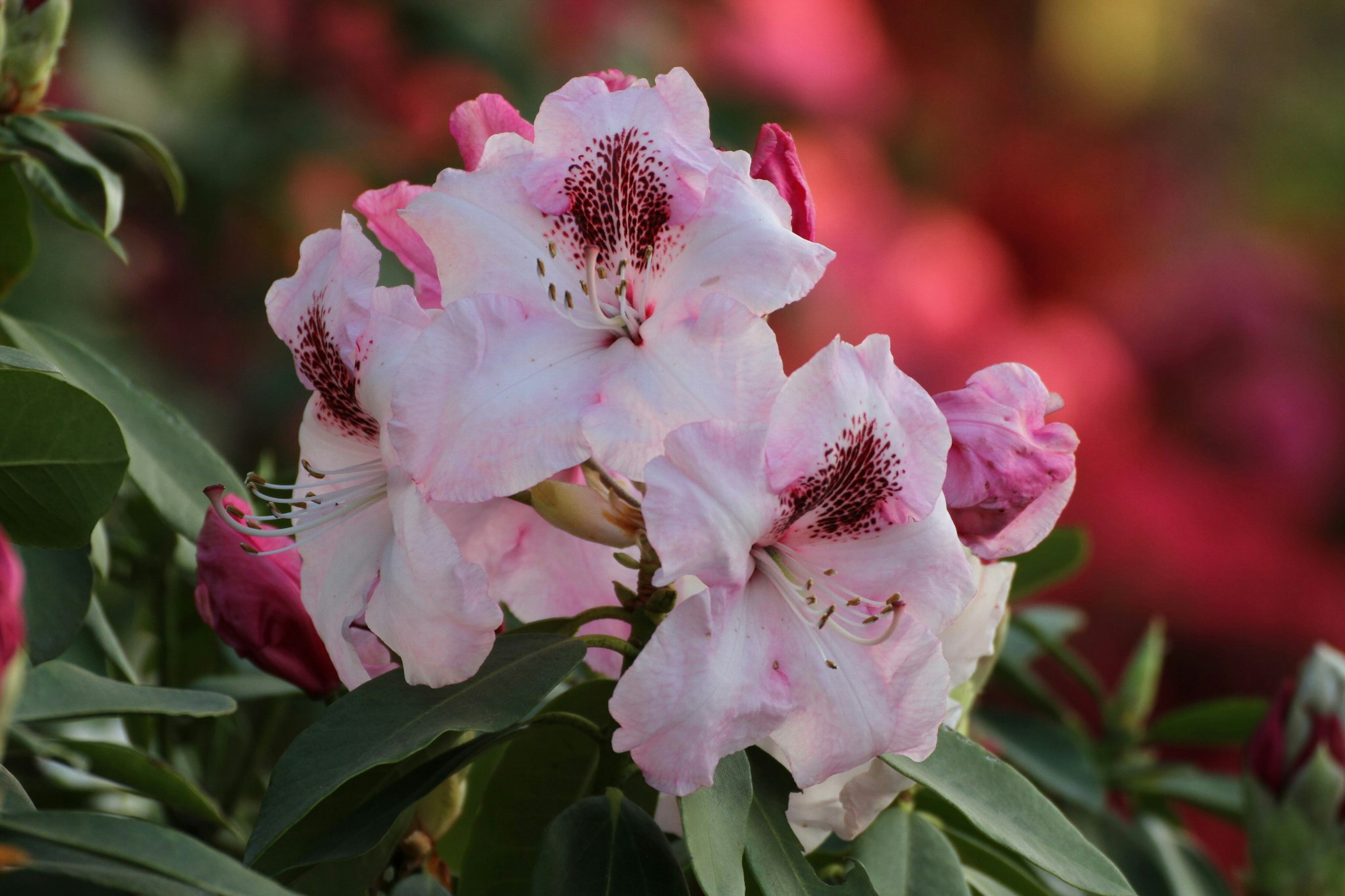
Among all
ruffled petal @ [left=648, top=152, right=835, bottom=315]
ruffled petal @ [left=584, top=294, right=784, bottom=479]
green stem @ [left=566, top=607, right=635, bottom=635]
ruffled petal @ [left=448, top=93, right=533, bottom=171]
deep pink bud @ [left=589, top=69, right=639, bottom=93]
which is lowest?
green stem @ [left=566, top=607, right=635, bottom=635]

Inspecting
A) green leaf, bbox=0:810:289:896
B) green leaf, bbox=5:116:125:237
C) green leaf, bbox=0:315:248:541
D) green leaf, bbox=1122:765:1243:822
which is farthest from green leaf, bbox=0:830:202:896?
green leaf, bbox=1122:765:1243:822

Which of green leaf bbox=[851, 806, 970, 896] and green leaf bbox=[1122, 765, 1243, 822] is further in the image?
green leaf bbox=[1122, 765, 1243, 822]

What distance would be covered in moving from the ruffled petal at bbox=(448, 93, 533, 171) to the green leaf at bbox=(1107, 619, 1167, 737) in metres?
0.55

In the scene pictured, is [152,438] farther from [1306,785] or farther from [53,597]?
[1306,785]

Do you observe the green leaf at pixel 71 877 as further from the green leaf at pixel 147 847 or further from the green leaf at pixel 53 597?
the green leaf at pixel 53 597

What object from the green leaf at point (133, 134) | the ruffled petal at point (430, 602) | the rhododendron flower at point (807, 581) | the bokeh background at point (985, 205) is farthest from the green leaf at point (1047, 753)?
the bokeh background at point (985, 205)

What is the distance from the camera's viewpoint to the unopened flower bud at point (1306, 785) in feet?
2.32

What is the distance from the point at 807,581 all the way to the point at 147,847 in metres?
0.22

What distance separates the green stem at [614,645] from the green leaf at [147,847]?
0.49 feet

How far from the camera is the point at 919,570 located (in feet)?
1.45

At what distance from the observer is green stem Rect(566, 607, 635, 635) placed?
0.48 metres

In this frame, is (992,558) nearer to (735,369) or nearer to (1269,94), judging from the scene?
(735,369)

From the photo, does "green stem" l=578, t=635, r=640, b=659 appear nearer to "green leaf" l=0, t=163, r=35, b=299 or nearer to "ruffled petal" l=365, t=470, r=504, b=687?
"ruffled petal" l=365, t=470, r=504, b=687

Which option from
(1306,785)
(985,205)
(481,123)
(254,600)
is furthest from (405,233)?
(985,205)
